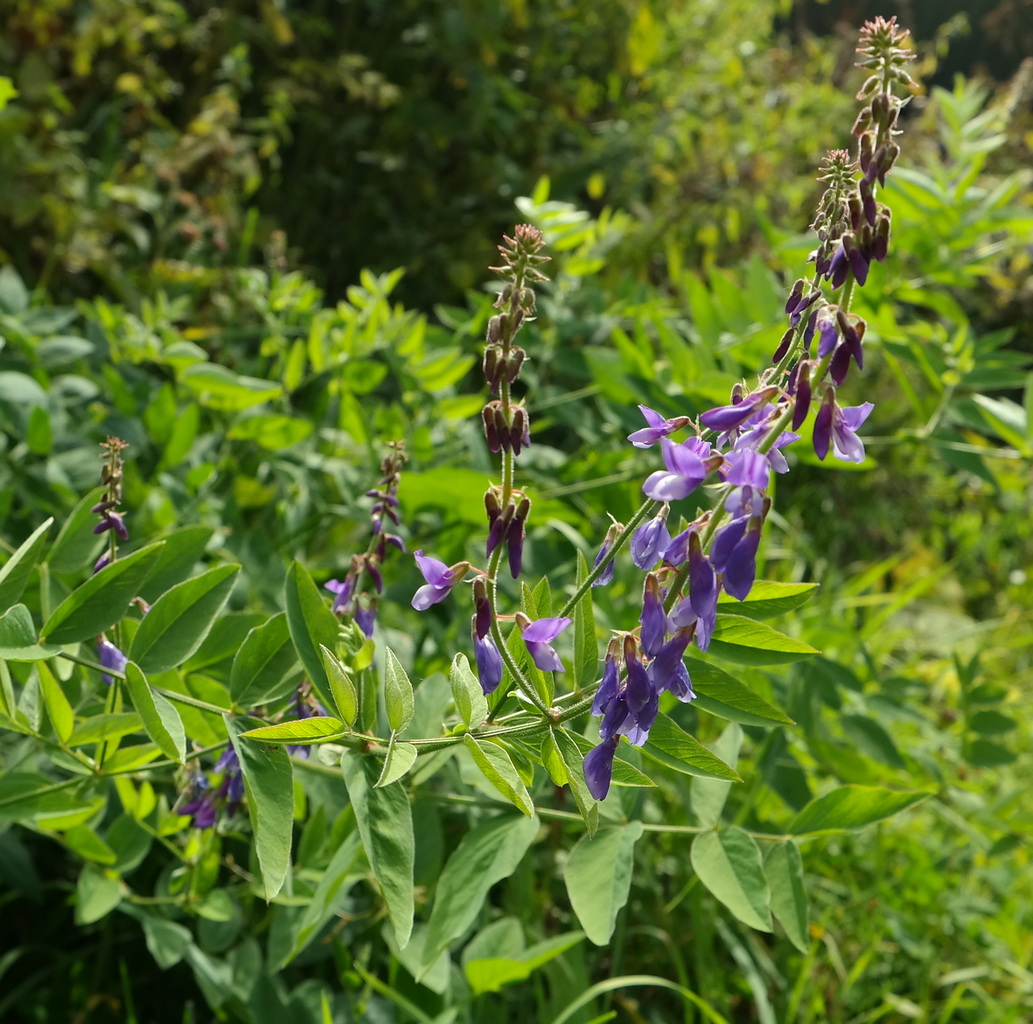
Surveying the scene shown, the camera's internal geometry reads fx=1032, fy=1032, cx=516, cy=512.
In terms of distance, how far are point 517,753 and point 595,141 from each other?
349cm

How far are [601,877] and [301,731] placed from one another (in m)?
0.38

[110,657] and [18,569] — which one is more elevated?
[18,569]

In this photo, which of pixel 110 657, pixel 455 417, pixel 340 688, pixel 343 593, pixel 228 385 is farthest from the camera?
pixel 455 417

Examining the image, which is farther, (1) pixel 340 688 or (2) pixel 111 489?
(2) pixel 111 489

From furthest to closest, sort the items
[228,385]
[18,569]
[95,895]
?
[228,385] < [95,895] < [18,569]

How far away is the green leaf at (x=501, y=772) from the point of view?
0.78 metres

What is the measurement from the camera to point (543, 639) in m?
0.81

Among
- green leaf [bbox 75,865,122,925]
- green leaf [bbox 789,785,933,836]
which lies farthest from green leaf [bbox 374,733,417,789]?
green leaf [bbox 75,865,122,925]

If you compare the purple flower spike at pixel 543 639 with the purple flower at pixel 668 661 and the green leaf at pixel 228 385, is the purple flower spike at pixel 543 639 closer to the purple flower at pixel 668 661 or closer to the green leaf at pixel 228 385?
the purple flower at pixel 668 661

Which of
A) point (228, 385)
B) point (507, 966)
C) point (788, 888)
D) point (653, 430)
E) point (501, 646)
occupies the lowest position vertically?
point (507, 966)

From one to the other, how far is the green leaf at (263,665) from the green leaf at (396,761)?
0.70ft

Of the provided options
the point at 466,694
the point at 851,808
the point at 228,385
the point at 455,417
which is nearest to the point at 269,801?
the point at 466,694

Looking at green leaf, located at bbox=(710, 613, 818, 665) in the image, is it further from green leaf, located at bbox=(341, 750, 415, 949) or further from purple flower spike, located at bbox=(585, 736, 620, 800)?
green leaf, located at bbox=(341, 750, 415, 949)

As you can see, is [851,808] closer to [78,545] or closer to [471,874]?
[471,874]
